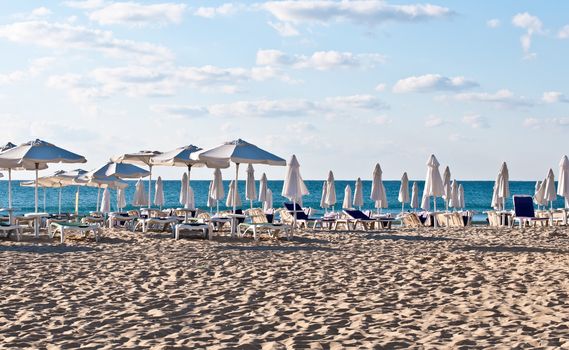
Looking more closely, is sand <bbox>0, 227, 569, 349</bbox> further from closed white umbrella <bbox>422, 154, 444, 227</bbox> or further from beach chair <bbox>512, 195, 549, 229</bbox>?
closed white umbrella <bbox>422, 154, 444, 227</bbox>

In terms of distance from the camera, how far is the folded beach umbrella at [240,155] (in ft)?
43.3

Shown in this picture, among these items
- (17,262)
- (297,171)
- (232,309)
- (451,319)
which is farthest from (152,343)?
(297,171)

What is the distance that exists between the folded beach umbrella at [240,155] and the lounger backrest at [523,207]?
6.01m

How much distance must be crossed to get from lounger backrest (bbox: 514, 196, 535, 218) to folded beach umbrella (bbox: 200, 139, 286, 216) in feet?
19.7

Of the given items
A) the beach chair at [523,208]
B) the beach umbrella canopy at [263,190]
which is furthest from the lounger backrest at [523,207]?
the beach umbrella canopy at [263,190]

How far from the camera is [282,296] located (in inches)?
261

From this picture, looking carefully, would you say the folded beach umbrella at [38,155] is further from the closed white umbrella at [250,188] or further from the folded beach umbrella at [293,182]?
the closed white umbrella at [250,188]

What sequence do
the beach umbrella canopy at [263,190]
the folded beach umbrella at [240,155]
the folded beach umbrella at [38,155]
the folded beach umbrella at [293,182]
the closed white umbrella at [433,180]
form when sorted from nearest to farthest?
A: the folded beach umbrella at [240,155] < the folded beach umbrella at [38,155] < the folded beach umbrella at [293,182] < the closed white umbrella at [433,180] < the beach umbrella canopy at [263,190]

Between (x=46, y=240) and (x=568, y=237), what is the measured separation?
30.2 feet

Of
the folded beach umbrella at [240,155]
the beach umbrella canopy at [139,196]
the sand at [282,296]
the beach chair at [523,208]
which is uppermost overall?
the folded beach umbrella at [240,155]

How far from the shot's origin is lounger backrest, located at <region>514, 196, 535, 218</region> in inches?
662

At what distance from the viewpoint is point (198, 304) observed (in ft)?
20.6

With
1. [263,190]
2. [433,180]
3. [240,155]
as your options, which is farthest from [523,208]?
[240,155]

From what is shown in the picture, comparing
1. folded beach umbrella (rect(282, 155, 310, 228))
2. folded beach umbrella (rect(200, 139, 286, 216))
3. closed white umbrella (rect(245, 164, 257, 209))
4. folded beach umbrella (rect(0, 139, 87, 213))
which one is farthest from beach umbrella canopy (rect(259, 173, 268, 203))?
folded beach umbrella (rect(0, 139, 87, 213))
